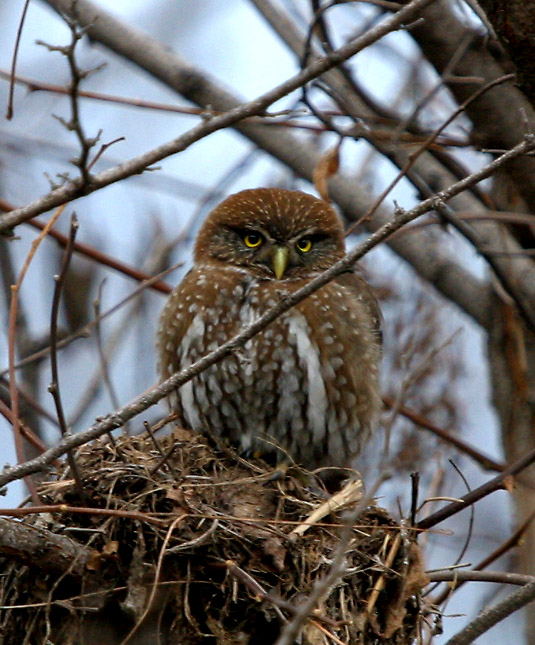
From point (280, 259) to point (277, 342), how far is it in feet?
1.80

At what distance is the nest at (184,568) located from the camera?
3314mm

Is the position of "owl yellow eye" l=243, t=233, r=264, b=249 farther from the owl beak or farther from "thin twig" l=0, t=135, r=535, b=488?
"thin twig" l=0, t=135, r=535, b=488

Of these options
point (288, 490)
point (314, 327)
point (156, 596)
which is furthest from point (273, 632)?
point (314, 327)

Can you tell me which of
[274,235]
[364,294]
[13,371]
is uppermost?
[274,235]

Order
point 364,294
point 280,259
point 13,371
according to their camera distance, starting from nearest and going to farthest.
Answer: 1. point 13,371
2. point 280,259
3. point 364,294

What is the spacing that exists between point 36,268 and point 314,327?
4419mm

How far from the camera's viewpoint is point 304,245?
4.92 meters

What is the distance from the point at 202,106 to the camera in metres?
5.65

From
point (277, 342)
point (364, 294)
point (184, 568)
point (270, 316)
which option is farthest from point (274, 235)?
point (270, 316)

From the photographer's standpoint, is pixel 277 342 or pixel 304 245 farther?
pixel 304 245

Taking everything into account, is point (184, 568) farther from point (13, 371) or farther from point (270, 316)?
point (270, 316)

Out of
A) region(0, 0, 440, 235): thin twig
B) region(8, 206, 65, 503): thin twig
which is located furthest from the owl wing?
region(0, 0, 440, 235): thin twig

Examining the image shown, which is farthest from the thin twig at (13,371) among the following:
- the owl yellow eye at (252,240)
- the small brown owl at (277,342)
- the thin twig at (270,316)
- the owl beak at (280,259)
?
the owl yellow eye at (252,240)

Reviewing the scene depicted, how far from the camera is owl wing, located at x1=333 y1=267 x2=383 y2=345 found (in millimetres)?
4828
